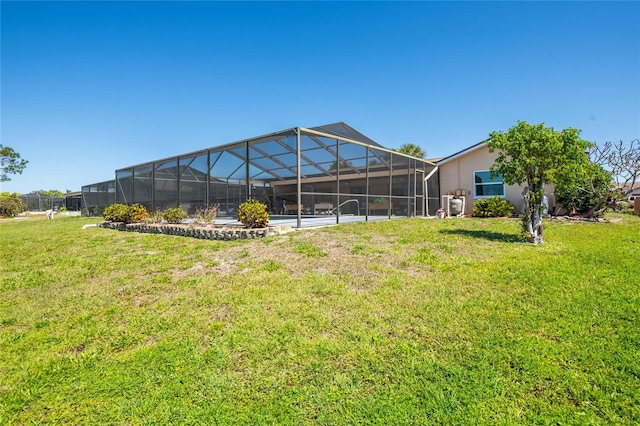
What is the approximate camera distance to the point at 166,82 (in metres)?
12.8

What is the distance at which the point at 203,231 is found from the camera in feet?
27.8

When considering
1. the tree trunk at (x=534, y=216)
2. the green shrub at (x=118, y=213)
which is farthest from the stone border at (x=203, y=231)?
the tree trunk at (x=534, y=216)

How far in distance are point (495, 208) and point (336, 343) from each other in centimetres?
1188

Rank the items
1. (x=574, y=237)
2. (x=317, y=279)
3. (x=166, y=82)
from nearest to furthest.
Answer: (x=317, y=279) < (x=574, y=237) < (x=166, y=82)

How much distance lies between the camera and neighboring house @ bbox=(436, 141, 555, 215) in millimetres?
13182

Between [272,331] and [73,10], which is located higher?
[73,10]

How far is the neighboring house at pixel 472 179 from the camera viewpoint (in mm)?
13182

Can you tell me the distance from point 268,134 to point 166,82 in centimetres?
712

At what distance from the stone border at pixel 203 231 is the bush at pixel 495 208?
29.6 feet

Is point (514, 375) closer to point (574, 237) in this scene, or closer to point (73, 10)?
point (574, 237)

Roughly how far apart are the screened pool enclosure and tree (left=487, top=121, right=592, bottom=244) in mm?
5029

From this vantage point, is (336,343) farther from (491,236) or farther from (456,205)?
(456,205)

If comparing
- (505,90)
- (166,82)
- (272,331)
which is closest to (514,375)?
(272,331)

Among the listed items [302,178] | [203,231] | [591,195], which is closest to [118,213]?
[203,231]
